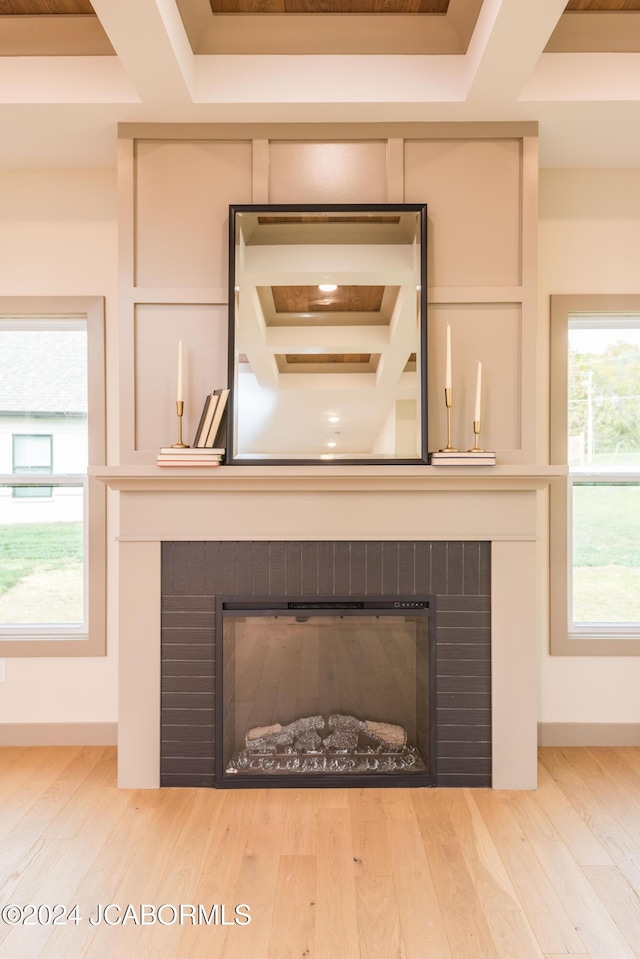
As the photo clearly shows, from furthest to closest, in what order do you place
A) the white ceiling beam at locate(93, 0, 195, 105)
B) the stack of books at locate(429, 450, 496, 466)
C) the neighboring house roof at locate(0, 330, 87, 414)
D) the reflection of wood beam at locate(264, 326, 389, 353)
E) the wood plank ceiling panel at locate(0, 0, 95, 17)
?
the neighboring house roof at locate(0, 330, 87, 414)
the reflection of wood beam at locate(264, 326, 389, 353)
the stack of books at locate(429, 450, 496, 466)
the wood plank ceiling panel at locate(0, 0, 95, 17)
the white ceiling beam at locate(93, 0, 195, 105)

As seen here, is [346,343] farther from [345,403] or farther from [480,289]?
[480,289]

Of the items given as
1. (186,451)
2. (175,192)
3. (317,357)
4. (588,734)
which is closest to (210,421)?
(186,451)

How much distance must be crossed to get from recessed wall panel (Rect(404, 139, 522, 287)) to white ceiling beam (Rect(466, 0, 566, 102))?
9.1 inches

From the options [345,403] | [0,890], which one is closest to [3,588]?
[0,890]

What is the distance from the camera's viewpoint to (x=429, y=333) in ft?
8.57

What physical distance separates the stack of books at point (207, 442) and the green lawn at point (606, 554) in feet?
5.66

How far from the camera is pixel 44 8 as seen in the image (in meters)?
2.32

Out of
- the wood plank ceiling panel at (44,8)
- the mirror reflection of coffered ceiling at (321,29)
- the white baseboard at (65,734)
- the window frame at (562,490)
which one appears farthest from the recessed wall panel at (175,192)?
the white baseboard at (65,734)

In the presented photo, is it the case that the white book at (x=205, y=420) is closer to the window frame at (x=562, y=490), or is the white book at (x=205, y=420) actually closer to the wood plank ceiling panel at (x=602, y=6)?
the window frame at (x=562, y=490)

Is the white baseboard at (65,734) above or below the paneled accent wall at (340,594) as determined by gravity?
below

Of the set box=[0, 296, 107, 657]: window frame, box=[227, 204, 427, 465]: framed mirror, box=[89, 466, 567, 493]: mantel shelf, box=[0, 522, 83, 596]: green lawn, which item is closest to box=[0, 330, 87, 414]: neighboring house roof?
box=[0, 296, 107, 657]: window frame

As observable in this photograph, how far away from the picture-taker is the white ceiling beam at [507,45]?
6.24ft

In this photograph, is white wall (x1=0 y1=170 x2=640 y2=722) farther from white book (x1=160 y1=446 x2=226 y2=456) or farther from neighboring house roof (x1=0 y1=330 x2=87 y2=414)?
white book (x1=160 y1=446 x2=226 y2=456)

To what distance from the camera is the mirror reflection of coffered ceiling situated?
2338 millimetres
